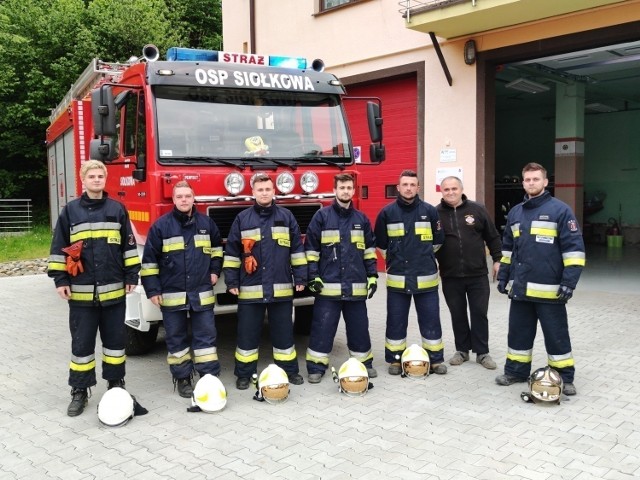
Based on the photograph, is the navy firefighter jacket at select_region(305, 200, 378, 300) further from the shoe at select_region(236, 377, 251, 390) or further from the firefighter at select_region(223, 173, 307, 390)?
the shoe at select_region(236, 377, 251, 390)

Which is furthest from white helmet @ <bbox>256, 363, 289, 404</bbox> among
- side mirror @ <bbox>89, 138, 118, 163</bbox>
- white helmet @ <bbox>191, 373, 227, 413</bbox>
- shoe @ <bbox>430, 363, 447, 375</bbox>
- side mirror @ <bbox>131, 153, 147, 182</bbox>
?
side mirror @ <bbox>89, 138, 118, 163</bbox>

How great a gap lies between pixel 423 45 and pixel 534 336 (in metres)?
6.54

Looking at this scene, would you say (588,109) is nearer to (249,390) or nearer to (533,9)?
(533,9)

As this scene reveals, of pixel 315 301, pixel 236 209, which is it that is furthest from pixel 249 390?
pixel 236 209

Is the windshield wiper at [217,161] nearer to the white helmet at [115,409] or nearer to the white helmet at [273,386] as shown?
the white helmet at [273,386]

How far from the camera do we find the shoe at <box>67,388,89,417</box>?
4.51 metres

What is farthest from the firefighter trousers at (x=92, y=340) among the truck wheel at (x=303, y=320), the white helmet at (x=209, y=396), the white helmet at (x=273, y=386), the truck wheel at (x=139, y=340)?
the truck wheel at (x=303, y=320)

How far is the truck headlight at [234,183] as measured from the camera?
5.20 m

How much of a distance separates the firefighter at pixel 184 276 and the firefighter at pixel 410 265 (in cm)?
151

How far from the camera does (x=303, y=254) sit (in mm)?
5086

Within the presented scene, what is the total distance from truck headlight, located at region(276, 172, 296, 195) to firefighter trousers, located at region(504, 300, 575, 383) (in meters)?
2.13

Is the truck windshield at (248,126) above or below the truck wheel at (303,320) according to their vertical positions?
above

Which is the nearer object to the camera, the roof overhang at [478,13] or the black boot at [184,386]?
the black boot at [184,386]

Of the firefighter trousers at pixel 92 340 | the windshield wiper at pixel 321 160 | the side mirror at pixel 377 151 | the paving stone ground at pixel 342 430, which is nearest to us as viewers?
the paving stone ground at pixel 342 430
